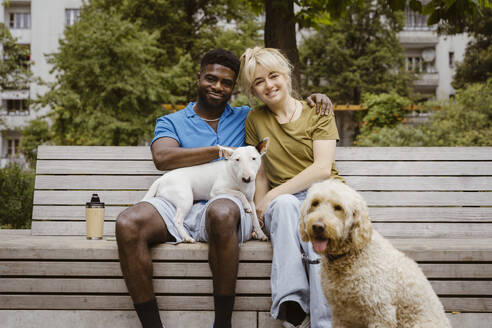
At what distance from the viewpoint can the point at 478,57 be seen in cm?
2219

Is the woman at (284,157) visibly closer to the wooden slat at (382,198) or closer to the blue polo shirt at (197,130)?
the blue polo shirt at (197,130)

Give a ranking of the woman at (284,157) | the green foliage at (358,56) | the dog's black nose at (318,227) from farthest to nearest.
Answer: the green foliage at (358,56)
the woman at (284,157)
the dog's black nose at (318,227)

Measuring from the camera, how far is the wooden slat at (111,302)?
2.93 metres

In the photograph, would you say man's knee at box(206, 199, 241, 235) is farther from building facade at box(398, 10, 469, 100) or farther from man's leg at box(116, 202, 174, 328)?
building facade at box(398, 10, 469, 100)

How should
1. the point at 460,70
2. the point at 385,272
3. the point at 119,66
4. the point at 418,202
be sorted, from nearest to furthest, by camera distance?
the point at 385,272
the point at 418,202
the point at 119,66
the point at 460,70

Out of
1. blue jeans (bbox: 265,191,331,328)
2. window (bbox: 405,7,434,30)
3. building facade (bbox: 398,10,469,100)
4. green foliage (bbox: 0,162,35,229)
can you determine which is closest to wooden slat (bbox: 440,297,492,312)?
blue jeans (bbox: 265,191,331,328)

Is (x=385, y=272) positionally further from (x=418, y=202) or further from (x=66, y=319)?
(x=66, y=319)

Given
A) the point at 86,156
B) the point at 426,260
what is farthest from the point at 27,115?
the point at 426,260

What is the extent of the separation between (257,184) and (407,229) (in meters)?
1.39

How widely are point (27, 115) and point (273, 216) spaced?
32.7 metres

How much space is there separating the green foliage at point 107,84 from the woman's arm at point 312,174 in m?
11.5

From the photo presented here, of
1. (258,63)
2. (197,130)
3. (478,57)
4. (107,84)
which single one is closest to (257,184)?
(197,130)

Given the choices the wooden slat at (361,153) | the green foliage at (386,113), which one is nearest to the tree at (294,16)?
the wooden slat at (361,153)

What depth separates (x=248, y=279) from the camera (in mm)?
2924
